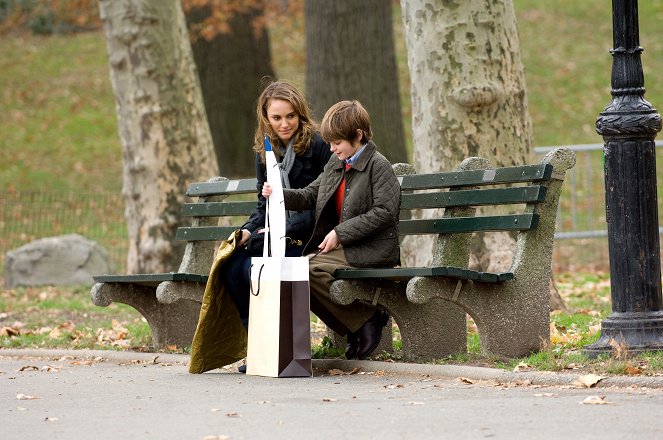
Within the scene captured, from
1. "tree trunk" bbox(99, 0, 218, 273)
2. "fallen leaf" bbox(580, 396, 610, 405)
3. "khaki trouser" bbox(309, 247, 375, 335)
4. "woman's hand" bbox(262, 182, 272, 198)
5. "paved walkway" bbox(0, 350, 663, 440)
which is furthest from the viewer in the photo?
"tree trunk" bbox(99, 0, 218, 273)

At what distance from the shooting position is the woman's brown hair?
23.6ft

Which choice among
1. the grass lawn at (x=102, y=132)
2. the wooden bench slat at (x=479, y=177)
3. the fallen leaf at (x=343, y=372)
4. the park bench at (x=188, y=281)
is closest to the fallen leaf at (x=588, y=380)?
the grass lawn at (x=102, y=132)

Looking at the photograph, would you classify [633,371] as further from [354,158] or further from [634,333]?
[354,158]

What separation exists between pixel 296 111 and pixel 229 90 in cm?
1600

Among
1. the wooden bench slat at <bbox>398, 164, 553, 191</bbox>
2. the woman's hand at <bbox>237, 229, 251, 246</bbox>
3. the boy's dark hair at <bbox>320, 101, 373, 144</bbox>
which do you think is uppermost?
the boy's dark hair at <bbox>320, 101, 373, 144</bbox>

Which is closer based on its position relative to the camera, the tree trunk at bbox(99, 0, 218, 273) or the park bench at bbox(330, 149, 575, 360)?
the park bench at bbox(330, 149, 575, 360)

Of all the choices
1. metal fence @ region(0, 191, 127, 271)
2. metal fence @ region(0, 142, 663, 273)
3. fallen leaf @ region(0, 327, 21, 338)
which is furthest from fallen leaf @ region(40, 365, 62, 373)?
metal fence @ region(0, 191, 127, 271)

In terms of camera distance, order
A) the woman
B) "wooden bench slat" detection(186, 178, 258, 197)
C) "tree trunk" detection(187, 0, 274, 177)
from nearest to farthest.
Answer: the woman, "wooden bench slat" detection(186, 178, 258, 197), "tree trunk" detection(187, 0, 274, 177)

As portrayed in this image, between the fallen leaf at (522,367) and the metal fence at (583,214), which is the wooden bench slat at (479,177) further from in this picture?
the metal fence at (583,214)

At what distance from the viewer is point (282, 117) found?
7195 millimetres

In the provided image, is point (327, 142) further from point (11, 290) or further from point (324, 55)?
point (324, 55)

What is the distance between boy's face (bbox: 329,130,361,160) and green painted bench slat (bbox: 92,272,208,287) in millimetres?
1172

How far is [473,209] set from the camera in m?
7.41

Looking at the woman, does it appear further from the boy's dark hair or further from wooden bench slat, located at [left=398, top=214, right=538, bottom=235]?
wooden bench slat, located at [left=398, top=214, right=538, bottom=235]
